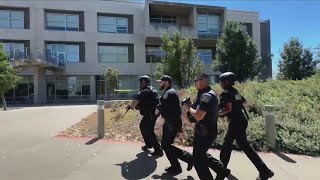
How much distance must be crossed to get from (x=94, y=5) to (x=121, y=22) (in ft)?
11.6

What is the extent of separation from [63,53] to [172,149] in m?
38.5

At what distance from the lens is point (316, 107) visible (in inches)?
503

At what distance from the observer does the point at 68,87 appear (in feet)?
144

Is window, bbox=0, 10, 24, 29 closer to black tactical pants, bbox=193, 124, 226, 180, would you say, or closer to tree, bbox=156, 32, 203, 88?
tree, bbox=156, 32, 203, 88

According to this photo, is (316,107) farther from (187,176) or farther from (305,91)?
(187,176)

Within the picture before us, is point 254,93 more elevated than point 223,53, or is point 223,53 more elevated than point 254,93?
point 223,53

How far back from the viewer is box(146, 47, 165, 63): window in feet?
152

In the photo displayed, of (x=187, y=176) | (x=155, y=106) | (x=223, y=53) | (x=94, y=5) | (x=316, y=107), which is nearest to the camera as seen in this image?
(x=187, y=176)

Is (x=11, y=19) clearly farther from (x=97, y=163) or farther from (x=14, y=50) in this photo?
(x=97, y=163)

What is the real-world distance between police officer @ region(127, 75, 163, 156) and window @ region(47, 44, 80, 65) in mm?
35727

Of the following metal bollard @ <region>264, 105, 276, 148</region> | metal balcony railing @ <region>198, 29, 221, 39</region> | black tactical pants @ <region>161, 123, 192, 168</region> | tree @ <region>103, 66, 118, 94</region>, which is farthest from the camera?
metal balcony railing @ <region>198, 29, 221, 39</region>

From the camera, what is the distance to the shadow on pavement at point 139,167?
678 centimetres

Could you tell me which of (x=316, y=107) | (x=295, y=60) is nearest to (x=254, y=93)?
(x=316, y=107)

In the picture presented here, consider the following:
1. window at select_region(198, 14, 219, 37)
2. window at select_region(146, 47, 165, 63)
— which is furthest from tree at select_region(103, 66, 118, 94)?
window at select_region(198, 14, 219, 37)
